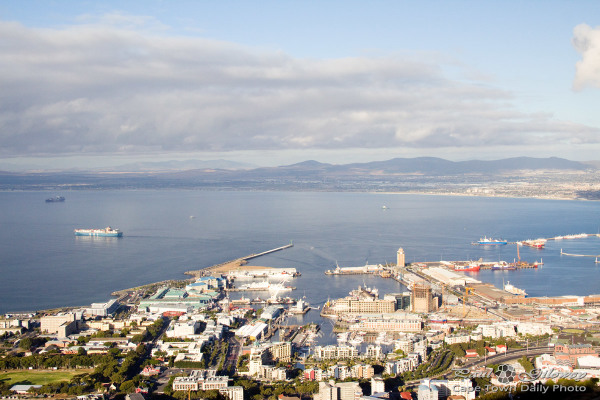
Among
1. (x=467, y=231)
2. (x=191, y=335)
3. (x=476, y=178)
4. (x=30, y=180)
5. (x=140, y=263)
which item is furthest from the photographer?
(x=476, y=178)

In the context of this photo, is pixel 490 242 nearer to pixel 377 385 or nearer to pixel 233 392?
pixel 377 385

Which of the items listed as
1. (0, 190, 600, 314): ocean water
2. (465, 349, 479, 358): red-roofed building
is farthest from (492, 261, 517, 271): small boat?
(465, 349, 479, 358): red-roofed building

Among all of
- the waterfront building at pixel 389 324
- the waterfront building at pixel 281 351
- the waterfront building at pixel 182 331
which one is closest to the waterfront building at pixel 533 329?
the waterfront building at pixel 389 324

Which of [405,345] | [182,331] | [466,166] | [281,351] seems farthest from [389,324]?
[466,166]

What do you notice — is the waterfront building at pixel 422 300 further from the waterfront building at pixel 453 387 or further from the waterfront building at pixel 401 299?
the waterfront building at pixel 453 387

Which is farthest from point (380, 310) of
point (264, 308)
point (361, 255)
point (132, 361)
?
point (361, 255)

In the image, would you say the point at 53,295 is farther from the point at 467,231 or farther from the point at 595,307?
the point at 467,231
